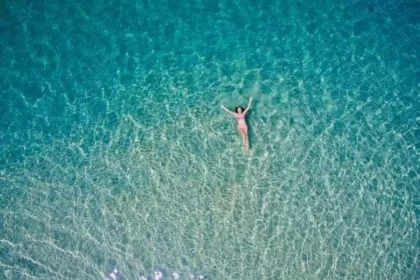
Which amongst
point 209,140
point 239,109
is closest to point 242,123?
point 239,109

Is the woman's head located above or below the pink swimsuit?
above

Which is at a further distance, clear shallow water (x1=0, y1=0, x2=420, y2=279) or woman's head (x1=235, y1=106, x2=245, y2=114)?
woman's head (x1=235, y1=106, x2=245, y2=114)

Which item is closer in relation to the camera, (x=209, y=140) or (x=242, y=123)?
(x=242, y=123)

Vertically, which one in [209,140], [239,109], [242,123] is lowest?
[209,140]

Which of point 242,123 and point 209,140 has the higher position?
point 242,123

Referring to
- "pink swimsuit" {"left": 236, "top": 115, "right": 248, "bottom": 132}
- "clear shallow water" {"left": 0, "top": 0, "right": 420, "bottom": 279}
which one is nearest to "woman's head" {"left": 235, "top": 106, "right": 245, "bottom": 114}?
"pink swimsuit" {"left": 236, "top": 115, "right": 248, "bottom": 132}

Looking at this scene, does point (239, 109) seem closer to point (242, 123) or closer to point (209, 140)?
point (242, 123)

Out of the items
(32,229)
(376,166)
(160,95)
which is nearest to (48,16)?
(160,95)

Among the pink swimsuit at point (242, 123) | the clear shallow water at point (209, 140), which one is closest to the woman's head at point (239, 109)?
the pink swimsuit at point (242, 123)

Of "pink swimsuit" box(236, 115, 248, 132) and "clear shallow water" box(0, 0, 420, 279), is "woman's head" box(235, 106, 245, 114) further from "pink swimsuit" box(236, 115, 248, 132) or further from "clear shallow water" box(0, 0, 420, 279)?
"clear shallow water" box(0, 0, 420, 279)
